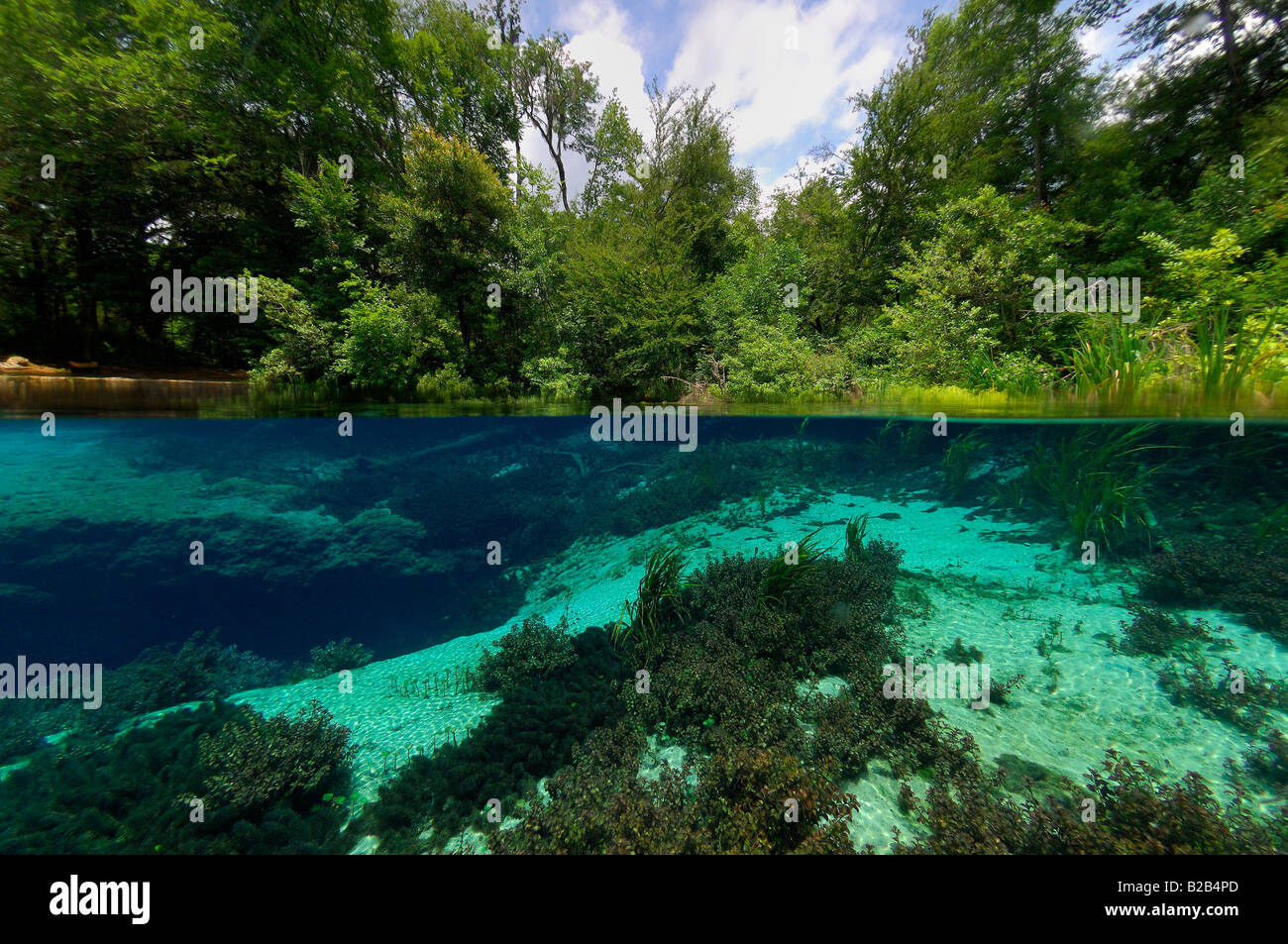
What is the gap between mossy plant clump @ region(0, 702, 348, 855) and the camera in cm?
423

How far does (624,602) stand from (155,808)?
6586 millimetres

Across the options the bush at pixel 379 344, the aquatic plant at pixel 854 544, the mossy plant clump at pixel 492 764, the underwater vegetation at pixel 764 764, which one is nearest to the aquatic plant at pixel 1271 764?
the underwater vegetation at pixel 764 764

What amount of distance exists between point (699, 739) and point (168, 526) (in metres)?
17.6

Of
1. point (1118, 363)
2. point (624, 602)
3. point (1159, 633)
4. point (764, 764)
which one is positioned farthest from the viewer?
point (624, 602)

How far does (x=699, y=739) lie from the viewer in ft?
16.5

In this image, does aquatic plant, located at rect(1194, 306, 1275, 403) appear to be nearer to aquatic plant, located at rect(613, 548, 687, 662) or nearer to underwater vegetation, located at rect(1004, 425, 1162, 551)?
underwater vegetation, located at rect(1004, 425, 1162, 551)

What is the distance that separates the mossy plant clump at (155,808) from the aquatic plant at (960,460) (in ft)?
53.6

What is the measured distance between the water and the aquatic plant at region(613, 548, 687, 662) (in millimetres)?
219

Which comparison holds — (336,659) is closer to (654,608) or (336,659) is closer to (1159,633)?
(654,608)

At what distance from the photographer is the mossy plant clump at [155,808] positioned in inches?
166

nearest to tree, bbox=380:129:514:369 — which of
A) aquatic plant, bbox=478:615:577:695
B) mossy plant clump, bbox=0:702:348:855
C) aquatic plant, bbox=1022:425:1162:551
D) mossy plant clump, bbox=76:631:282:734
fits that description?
aquatic plant, bbox=478:615:577:695

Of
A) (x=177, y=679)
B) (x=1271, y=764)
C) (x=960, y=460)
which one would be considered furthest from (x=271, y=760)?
(x=960, y=460)

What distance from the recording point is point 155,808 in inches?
179
